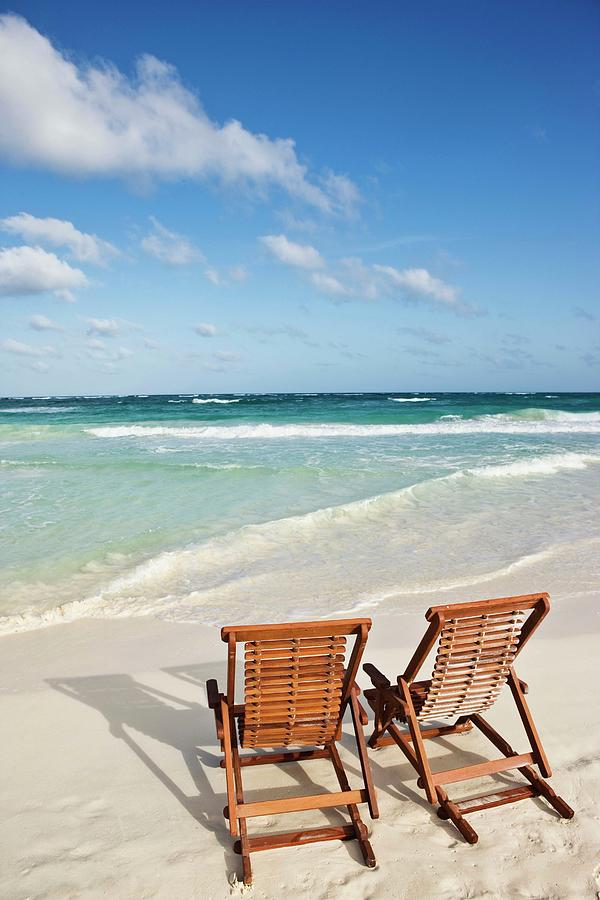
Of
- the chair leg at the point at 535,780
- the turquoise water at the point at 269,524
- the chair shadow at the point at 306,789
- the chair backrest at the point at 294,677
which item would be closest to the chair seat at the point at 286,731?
the chair backrest at the point at 294,677

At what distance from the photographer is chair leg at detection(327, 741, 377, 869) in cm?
298

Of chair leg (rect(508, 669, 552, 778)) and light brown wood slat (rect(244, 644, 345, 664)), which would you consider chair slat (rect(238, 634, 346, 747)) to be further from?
chair leg (rect(508, 669, 552, 778))

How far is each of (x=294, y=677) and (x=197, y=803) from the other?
1.09 meters

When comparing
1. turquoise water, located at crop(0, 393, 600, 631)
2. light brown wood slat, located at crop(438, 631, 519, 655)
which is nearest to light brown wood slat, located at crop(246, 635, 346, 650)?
light brown wood slat, located at crop(438, 631, 519, 655)

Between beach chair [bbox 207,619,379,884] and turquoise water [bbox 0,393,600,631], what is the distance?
3083 millimetres

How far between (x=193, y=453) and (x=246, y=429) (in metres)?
11.9

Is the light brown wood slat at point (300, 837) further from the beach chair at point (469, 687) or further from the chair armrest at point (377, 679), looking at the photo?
the chair armrest at point (377, 679)

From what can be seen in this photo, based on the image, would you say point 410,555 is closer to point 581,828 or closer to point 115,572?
point 115,572

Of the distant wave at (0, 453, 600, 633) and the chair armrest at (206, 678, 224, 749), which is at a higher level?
the chair armrest at (206, 678, 224, 749)

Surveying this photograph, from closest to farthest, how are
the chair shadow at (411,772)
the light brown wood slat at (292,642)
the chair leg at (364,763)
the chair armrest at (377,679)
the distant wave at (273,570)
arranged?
the light brown wood slat at (292,642) → the chair leg at (364,763) → the chair shadow at (411,772) → the chair armrest at (377,679) → the distant wave at (273,570)

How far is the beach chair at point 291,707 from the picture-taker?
303cm

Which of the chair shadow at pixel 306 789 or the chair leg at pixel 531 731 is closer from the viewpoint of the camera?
the chair shadow at pixel 306 789

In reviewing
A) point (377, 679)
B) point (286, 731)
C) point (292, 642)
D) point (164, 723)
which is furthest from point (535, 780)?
point (164, 723)

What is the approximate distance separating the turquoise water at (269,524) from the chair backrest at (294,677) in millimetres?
3067
